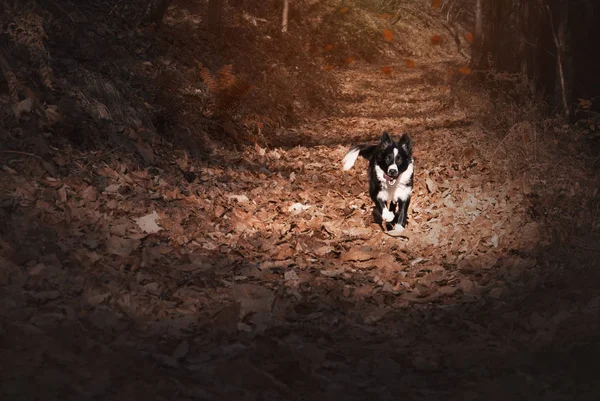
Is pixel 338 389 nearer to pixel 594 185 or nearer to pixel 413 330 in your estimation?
pixel 413 330

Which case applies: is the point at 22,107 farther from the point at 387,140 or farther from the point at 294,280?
the point at 387,140

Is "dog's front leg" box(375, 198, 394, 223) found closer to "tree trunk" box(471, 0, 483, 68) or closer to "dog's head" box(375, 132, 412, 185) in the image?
"dog's head" box(375, 132, 412, 185)

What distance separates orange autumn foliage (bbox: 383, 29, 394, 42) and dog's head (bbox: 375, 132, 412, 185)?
22.8m

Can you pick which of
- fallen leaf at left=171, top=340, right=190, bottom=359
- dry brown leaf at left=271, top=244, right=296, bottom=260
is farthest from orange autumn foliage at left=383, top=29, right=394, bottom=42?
fallen leaf at left=171, top=340, right=190, bottom=359

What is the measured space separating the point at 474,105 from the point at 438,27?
2428 centimetres

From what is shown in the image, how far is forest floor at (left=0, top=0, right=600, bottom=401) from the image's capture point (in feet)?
15.1

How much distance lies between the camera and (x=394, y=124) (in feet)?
49.8

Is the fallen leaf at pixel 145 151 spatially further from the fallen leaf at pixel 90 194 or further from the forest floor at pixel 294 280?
the fallen leaf at pixel 90 194

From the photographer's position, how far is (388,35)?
1222 inches

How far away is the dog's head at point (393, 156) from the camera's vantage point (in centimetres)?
873

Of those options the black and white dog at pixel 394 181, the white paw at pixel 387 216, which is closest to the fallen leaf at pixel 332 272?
the black and white dog at pixel 394 181

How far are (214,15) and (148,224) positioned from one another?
1049 cm

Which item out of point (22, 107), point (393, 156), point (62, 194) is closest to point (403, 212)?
point (393, 156)

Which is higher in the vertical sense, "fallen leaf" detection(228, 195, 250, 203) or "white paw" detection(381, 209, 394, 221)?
"white paw" detection(381, 209, 394, 221)
